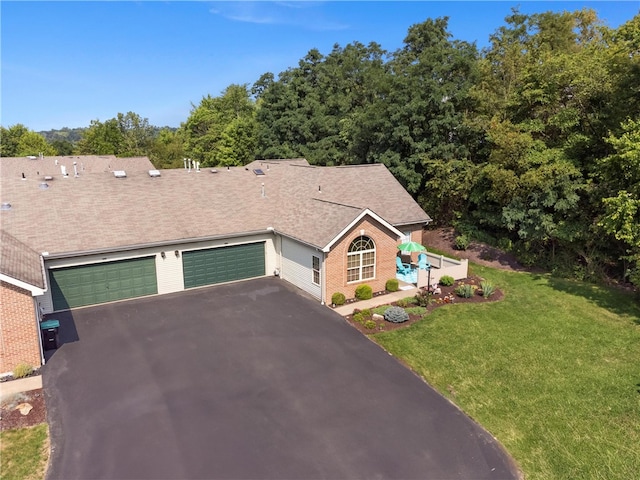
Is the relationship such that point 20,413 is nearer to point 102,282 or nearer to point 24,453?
point 24,453

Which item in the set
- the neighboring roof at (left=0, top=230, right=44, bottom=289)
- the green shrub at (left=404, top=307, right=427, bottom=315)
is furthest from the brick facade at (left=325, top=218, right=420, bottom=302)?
the neighboring roof at (left=0, top=230, right=44, bottom=289)

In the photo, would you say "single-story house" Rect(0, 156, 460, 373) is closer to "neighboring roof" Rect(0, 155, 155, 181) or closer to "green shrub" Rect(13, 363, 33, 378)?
"green shrub" Rect(13, 363, 33, 378)

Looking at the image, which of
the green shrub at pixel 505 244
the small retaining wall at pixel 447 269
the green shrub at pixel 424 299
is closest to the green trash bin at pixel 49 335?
the green shrub at pixel 424 299

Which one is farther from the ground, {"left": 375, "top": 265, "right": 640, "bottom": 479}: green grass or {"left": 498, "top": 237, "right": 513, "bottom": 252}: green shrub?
{"left": 498, "top": 237, "right": 513, "bottom": 252}: green shrub

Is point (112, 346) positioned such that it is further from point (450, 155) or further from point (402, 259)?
point (450, 155)

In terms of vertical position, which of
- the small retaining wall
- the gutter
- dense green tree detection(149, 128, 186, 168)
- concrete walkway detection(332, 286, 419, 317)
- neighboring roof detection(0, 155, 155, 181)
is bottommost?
concrete walkway detection(332, 286, 419, 317)

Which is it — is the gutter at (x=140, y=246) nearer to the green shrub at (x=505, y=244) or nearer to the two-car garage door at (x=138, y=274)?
the two-car garage door at (x=138, y=274)
